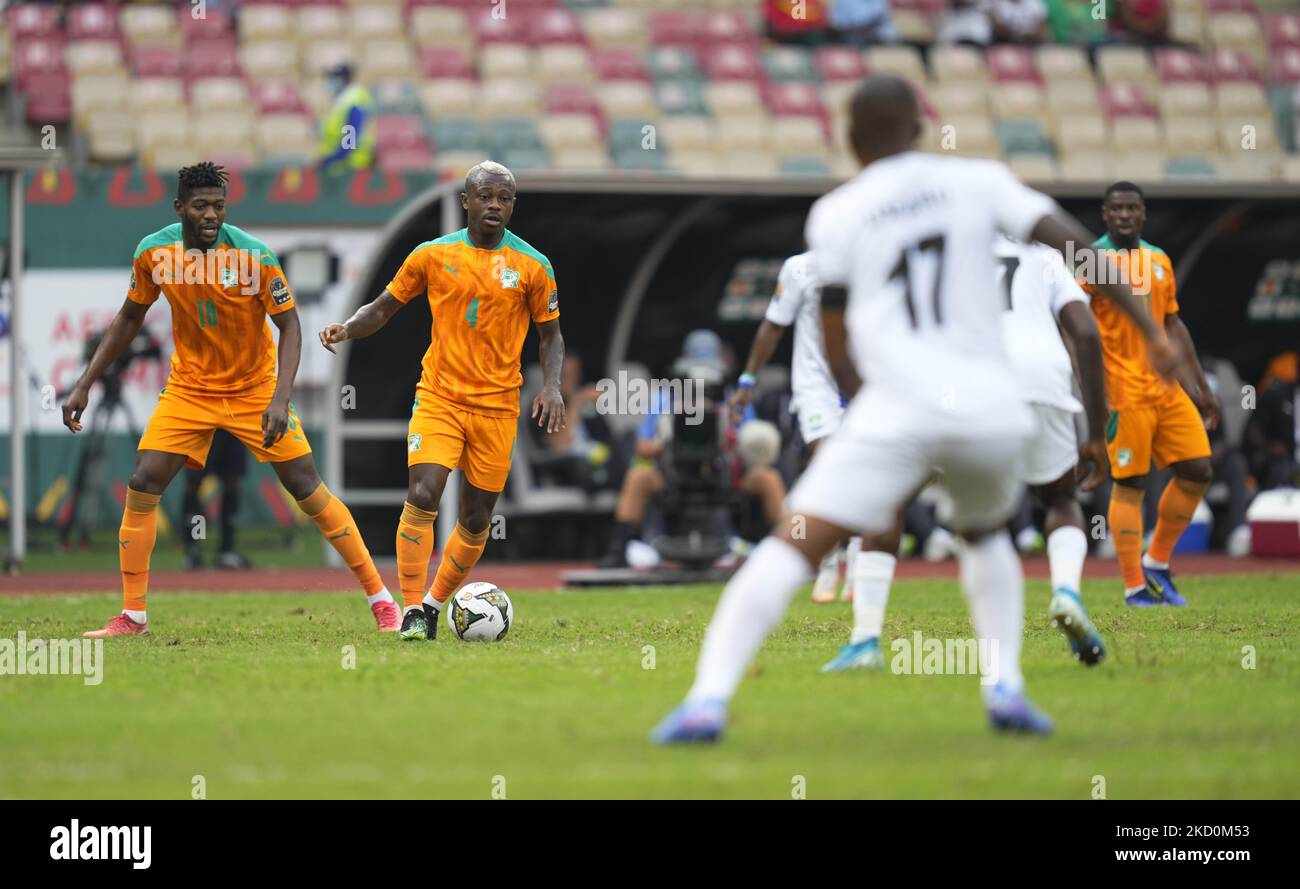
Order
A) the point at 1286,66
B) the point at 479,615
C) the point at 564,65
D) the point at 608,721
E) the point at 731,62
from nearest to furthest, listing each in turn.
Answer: the point at 608,721 → the point at 479,615 → the point at 564,65 → the point at 731,62 → the point at 1286,66

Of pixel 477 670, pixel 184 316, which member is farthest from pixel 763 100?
pixel 477 670

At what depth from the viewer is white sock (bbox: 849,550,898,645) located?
25.9 feet

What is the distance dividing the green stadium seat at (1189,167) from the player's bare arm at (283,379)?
16.7 metres

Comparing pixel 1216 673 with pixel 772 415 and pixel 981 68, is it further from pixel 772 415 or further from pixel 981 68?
pixel 981 68

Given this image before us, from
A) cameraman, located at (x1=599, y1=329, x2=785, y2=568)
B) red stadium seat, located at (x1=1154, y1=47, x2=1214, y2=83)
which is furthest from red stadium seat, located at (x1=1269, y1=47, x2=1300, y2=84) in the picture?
cameraman, located at (x1=599, y1=329, x2=785, y2=568)

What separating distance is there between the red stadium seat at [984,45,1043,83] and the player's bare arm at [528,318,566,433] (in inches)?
713

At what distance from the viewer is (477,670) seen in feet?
25.8

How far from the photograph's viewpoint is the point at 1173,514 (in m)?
11.9

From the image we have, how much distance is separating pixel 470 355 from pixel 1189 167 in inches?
660

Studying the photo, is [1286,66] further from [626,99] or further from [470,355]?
[470,355]

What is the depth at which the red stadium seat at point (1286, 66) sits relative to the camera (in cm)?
2750

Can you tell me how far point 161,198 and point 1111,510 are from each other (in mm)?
11007

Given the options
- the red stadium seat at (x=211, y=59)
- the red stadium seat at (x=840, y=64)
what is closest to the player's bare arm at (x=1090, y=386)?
the red stadium seat at (x=211, y=59)

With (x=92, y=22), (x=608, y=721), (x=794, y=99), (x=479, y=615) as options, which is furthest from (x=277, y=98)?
(x=608, y=721)
